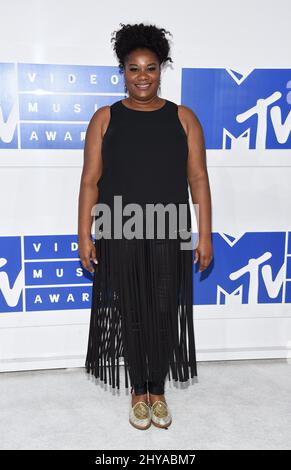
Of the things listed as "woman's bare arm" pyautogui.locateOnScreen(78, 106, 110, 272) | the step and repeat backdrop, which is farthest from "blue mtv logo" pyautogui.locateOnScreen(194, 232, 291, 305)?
"woman's bare arm" pyautogui.locateOnScreen(78, 106, 110, 272)

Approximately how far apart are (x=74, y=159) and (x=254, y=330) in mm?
1138

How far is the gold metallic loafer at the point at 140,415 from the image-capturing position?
1636mm

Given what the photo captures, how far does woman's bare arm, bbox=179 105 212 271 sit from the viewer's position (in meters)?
1.59

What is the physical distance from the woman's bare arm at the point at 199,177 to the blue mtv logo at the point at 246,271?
1.39 ft

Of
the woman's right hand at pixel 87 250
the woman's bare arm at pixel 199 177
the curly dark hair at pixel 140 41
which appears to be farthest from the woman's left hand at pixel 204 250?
the curly dark hair at pixel 140 41

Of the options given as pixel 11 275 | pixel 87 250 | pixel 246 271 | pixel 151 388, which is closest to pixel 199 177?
pixel 87 250

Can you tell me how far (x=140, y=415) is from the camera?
5.41 feet

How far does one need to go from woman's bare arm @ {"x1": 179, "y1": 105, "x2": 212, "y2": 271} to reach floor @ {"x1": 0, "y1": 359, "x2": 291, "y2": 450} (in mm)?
571

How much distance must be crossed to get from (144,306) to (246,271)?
2.28ft

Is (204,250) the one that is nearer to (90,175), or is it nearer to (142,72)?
(90,175)
